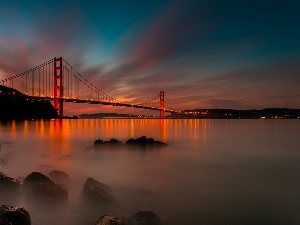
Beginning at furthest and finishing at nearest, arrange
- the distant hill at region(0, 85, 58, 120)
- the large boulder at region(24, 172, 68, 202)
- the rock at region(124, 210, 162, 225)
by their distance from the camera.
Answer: the distant hill at region(0, 85, 58, 120)
the large boulder at region(24, 172, 68, 202)
the rock at region(124, 210, 162, 225)

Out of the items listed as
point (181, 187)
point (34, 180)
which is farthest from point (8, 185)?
point (181, 187)

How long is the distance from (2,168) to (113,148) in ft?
21.8

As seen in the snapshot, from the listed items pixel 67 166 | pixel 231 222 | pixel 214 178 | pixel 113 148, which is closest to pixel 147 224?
pixel 231 222

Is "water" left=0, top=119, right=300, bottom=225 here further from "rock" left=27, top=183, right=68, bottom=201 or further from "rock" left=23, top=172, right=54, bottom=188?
"rock" left=23, top=172, right=54, bottom=188

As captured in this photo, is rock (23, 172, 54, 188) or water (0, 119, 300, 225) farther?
rock (23, 172, 54, 188)

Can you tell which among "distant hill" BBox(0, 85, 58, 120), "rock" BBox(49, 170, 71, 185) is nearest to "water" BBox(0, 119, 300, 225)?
"rock" BBox(49, 170, 71, 185)

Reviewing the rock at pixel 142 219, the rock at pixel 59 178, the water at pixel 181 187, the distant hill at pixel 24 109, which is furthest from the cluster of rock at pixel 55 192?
the distant hill at pixel 24 109

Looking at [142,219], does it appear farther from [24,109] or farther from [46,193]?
[24,109]

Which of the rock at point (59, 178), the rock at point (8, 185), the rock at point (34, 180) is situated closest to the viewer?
the rock at point (8, 185)

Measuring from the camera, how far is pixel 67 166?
1228 cm

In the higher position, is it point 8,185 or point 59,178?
point 8,185

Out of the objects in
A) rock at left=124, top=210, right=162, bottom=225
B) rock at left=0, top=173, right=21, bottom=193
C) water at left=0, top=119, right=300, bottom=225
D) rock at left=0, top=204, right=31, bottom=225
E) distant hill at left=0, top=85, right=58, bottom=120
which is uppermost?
distant hill at left=0, top=85, right=58, bottom=120

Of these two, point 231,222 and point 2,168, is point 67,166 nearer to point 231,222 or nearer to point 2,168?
point 2,168

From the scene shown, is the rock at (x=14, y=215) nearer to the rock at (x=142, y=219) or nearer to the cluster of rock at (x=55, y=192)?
the cluster of rock at (x=55, y=192)
